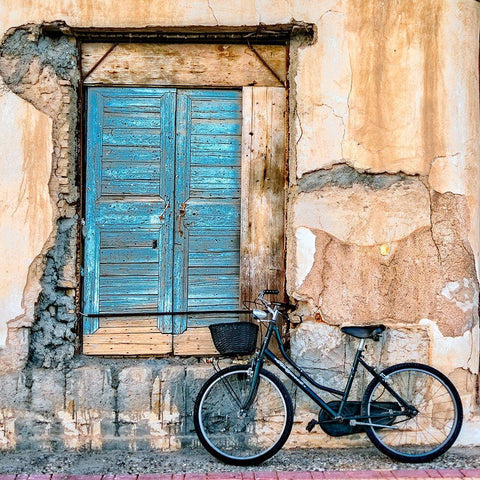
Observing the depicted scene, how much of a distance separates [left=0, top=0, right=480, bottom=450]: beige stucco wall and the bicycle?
0.88 ft

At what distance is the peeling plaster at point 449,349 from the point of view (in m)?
5.28

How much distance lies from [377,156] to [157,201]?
1.76 metres

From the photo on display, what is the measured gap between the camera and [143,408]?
207 inches

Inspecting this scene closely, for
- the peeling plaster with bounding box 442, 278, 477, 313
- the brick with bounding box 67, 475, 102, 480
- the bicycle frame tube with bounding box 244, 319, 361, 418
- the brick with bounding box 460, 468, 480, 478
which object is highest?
the peeling plaster with bounding box 442, 278, 477, 313

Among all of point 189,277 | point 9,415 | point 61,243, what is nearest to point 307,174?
point 189,277

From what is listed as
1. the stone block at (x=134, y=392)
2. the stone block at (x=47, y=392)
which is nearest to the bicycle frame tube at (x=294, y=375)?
the stone block at (x=134, y=392)

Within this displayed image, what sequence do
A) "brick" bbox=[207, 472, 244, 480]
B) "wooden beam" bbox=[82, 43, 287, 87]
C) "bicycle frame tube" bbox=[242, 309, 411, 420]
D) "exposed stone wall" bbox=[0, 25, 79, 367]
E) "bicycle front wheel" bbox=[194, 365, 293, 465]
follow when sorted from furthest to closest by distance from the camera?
"wooden beam" bbox=[82, 43, 287, 87] → "exposed stone wall" bbox=[0, 25, 79, 367] → "bicycle front wheel" bbox=[194, 365, 293, 465] → "bicycle frame tube" bbox=[242, 309, 411, 420] → "brick" bbox=[207, 472, 244, 480]

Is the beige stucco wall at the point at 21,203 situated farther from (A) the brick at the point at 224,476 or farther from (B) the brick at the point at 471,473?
(B) the brick at the point at 471,473

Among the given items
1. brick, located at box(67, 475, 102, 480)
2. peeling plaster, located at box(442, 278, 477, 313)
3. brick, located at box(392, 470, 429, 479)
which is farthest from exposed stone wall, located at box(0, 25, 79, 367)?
peeling plaster, located at box(442, 278, 477, 313)

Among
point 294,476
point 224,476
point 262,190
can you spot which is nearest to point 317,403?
point 294,476

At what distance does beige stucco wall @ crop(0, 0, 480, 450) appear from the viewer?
5.27 m

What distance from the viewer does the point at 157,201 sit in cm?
548

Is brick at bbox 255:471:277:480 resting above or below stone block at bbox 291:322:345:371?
below

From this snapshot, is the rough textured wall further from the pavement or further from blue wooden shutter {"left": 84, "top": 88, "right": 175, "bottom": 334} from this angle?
blue wooden shutter {"left": 84, "top": 88, "right": 175, "bottom": 334}
